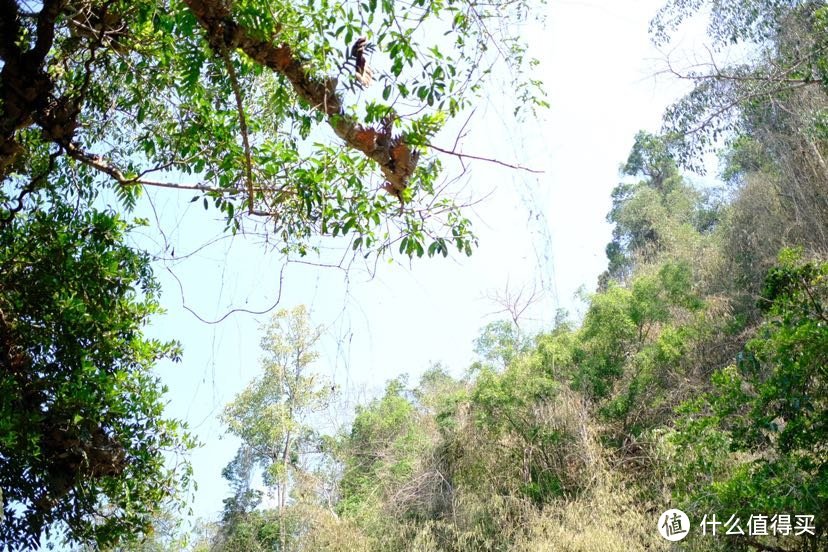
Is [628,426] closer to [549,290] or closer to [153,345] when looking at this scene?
[153,345]

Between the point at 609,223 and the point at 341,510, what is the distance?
390 inches

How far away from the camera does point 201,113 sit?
8.68 feet

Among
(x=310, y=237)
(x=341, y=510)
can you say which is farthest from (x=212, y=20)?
(x=341, y=510)

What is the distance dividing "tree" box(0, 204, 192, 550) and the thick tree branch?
1.39 metres

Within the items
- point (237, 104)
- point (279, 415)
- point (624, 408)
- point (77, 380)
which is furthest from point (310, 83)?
point (279, 415)

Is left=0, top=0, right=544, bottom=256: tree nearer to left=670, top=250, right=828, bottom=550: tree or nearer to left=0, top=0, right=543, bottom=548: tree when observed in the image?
left=0, top=0, right=543, bottom=548: tree

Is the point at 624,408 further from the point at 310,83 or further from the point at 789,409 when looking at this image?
the point at 310,83

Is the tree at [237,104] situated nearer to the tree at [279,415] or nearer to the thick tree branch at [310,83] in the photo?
the thick tree branch at [310,83]

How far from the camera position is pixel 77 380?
2.97 metres

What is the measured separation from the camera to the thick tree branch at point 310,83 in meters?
1.99

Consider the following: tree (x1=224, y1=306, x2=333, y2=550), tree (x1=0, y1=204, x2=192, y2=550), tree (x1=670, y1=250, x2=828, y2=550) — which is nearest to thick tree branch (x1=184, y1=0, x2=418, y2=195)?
tree (x1=0, y1=204, x2=192, y2=550)

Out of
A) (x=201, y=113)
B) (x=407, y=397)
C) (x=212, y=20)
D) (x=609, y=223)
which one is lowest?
(x=212, y=20)

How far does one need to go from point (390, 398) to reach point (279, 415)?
71.4 inches

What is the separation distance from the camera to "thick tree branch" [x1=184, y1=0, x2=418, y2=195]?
1989mm
